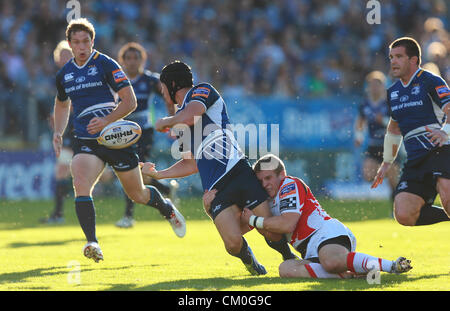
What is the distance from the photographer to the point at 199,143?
24.9 ft

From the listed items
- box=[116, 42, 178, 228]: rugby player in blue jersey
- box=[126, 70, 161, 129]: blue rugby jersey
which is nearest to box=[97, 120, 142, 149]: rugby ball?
box=[116, 42, 178, 228]: rugby player in blue jersey

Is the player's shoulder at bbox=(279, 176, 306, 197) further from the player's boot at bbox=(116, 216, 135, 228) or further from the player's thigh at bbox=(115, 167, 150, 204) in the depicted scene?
the player's boot at bbox=(116, 216, 135, 228)

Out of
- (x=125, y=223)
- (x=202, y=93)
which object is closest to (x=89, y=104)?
(x=202, y=93)

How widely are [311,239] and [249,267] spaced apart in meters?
0.77

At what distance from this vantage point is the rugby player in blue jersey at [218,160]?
728 cm

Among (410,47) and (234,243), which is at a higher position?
(410,47)

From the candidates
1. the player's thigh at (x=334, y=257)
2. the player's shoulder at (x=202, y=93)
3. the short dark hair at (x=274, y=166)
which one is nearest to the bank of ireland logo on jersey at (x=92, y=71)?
the player's shoulder at (x=202, y=93)

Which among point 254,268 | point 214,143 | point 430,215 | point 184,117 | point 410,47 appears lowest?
point 254,268

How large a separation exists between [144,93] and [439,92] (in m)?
5.71

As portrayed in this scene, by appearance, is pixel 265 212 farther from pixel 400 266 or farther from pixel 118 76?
pixel 118 76

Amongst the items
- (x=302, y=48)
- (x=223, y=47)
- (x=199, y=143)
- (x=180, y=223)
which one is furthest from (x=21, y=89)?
(x=199, y=143)

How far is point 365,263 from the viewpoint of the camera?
21.7 feet

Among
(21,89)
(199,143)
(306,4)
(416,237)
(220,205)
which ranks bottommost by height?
(416,237)

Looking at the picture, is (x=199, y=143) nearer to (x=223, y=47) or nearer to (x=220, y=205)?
(x=220, y=205)
